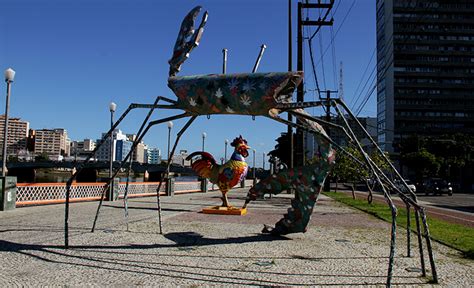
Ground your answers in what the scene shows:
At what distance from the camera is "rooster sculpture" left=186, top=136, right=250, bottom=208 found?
15172 millimetres

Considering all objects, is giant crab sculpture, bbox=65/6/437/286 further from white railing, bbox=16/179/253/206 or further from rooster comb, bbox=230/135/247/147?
white railing, bbox=16/179/253/206

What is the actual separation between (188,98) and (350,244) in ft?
15.9

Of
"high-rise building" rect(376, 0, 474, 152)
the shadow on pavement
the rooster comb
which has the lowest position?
the shadow on pavement

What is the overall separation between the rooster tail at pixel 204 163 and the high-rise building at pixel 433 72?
74.1m

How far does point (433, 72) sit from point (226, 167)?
81291 millimetres

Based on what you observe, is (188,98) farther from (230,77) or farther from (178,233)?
(178,233)

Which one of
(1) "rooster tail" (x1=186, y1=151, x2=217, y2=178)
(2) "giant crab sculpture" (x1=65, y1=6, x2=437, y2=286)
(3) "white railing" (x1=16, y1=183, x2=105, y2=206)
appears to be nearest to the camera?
(2) "giant crab sculpture" (x1=65, y1=6, x2=437, y2=286)

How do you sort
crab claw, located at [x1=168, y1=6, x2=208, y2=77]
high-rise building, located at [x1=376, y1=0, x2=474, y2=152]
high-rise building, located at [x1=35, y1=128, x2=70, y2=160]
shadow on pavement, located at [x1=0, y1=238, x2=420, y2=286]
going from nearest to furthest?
shadow on pavement, located at [x1=0, y1=238, x2=420, y2=286]
crab claw, located at [x1=168, y1=6, x2=208, y2=77]
high-rise building, located at [x1=376, y1=0, x2=474, y2=152]
high-rise building, located at [x1=35, y1=128, x2=70, y2=160]

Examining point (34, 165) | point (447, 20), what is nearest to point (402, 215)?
point (34, 165)

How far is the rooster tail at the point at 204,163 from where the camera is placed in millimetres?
15562

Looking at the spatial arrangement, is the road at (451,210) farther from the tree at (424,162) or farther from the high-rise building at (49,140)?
the high-rise building at (49,140)

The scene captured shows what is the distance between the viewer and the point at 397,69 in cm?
8475

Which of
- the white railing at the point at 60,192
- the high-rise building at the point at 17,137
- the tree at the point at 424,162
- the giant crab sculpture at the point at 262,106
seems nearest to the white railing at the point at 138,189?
the white railing at the point at 60,192

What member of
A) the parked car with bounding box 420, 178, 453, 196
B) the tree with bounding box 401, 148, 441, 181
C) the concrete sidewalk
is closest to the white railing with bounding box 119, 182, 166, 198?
the concrete sidewalk
